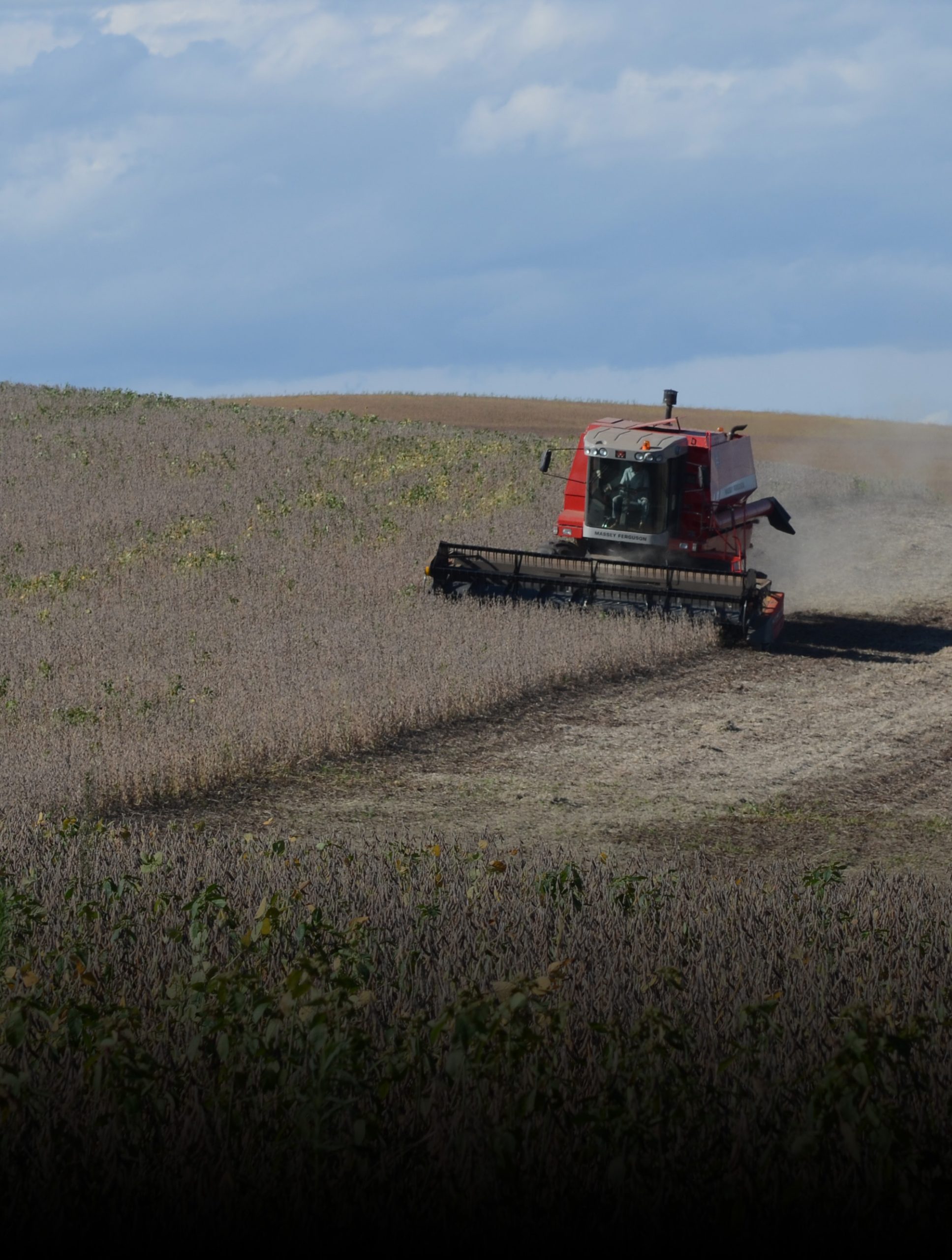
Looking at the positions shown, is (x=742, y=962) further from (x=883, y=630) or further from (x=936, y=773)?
(x=883, y=630)

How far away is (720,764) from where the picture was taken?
503 inches

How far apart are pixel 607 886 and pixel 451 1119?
3.29 m

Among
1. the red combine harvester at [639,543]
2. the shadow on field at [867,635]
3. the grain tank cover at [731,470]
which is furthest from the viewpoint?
the grain tank cover at [731,470]

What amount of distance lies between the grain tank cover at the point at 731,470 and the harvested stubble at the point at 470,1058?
12.5m

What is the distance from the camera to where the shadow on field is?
18422 millimetres

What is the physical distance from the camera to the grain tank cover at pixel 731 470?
19469 mm

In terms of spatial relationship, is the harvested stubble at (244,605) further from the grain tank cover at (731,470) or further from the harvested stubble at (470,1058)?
the harvested stubble at (470,1058)

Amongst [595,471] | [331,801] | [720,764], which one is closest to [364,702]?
[331,801]

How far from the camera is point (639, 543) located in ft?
62.8

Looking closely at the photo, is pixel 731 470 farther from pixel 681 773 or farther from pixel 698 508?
pixel 681 773

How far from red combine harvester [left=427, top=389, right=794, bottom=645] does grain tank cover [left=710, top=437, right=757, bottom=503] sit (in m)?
0.02

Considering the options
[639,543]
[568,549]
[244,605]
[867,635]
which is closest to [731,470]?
[639,543]

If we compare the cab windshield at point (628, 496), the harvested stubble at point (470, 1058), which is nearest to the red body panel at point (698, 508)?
the cab windshield at point (628, 496)

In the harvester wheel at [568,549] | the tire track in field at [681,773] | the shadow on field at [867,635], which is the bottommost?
the tire track in field at [681,773]
